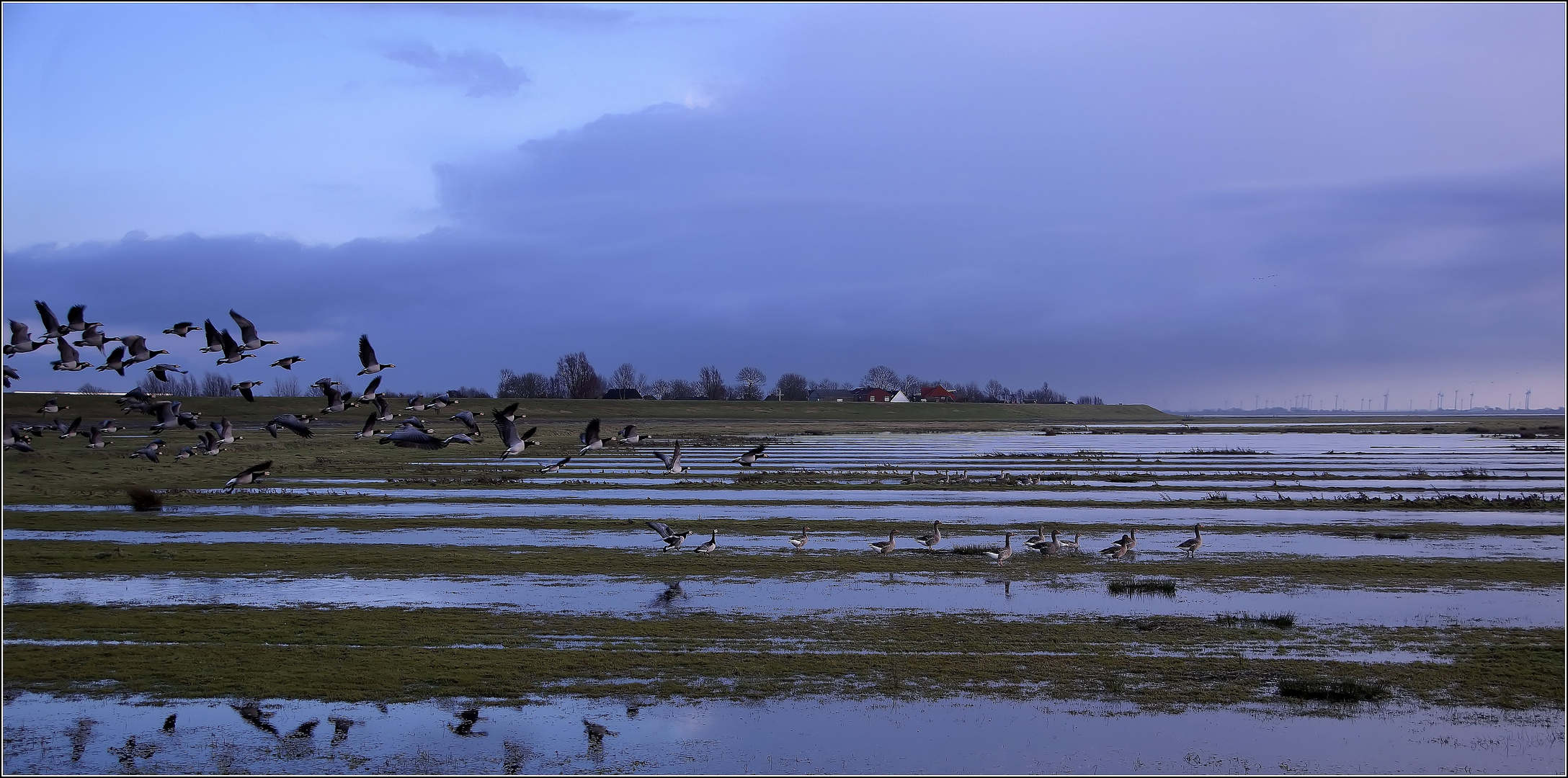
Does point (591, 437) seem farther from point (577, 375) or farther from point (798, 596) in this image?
point (577, 375)

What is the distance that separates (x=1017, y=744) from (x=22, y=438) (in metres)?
20.7

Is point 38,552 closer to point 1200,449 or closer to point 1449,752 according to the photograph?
point 1449,752

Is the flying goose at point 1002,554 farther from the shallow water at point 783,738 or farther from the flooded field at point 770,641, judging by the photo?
the shallow water at point 783,738

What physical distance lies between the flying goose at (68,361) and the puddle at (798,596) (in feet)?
13.2

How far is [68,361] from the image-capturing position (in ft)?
69.4

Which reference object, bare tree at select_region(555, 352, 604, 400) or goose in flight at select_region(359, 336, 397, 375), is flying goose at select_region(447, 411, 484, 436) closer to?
goose in flight at select_region(359, 336, 397, 375)

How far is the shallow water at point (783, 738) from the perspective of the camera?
39.6 ft

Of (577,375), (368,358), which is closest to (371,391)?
(368,358)

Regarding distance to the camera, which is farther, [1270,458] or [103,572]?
[1270,458]

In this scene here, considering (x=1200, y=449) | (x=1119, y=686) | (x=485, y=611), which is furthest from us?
(x=1200, y=449)

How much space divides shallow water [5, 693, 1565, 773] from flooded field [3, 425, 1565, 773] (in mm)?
48

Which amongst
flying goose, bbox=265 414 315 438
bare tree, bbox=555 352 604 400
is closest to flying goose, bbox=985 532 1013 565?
flying goose, bbox=265 414 315 438

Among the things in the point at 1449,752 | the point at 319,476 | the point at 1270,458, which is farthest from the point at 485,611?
the point at 1270,458

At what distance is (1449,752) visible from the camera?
12383mm
